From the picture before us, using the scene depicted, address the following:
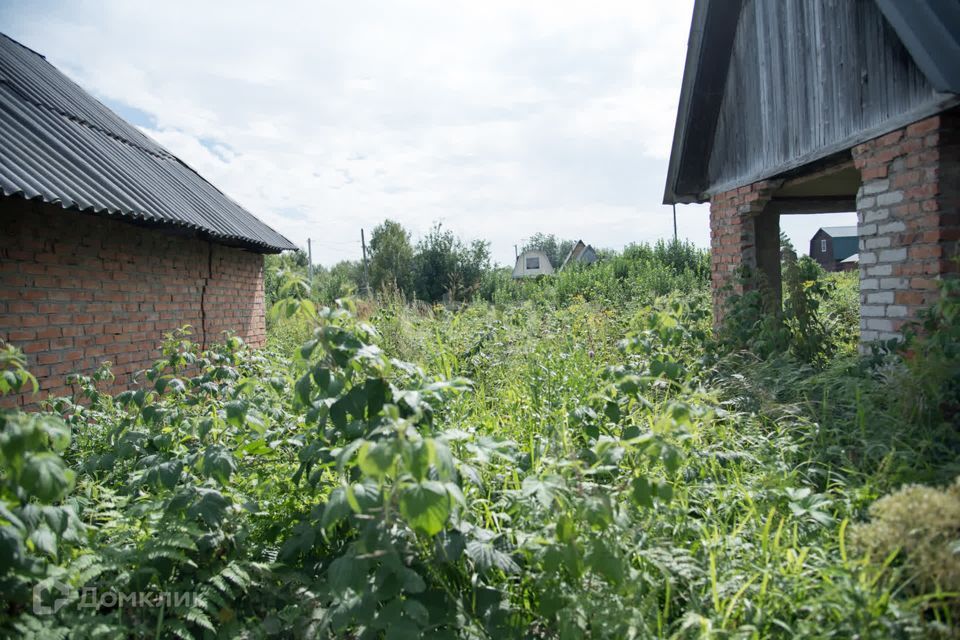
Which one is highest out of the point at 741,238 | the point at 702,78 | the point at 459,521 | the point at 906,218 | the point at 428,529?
the point at 702,78

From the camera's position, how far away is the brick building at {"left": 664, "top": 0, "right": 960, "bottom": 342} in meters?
3.79

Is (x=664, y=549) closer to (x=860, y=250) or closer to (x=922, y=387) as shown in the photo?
(x=922, y=387)

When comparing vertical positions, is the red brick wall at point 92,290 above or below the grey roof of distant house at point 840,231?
below

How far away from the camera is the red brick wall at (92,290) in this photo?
14.6 ft

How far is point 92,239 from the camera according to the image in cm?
525

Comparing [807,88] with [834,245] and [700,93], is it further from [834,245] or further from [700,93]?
[834,245]

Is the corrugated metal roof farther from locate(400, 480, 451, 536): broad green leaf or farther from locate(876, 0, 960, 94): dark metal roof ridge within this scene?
locate(876, 0, 960, 94): dark metal roof ridge

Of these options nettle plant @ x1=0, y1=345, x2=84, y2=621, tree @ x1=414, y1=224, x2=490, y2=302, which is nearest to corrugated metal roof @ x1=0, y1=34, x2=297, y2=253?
nettle plant @ x1=0, y1=345, x2=84, y2=621

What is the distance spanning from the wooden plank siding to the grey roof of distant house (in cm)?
4527

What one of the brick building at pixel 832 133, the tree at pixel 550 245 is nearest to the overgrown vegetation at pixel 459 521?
the brick building at pixel 832 133

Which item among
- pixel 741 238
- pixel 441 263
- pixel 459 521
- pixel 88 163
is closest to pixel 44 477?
pixel 459 521

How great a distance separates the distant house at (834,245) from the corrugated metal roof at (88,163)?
44.4m

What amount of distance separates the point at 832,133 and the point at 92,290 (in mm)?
6753

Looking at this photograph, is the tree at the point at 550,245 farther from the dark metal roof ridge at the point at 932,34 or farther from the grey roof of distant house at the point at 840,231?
the dark metal roof ridge at the point at 932,34
